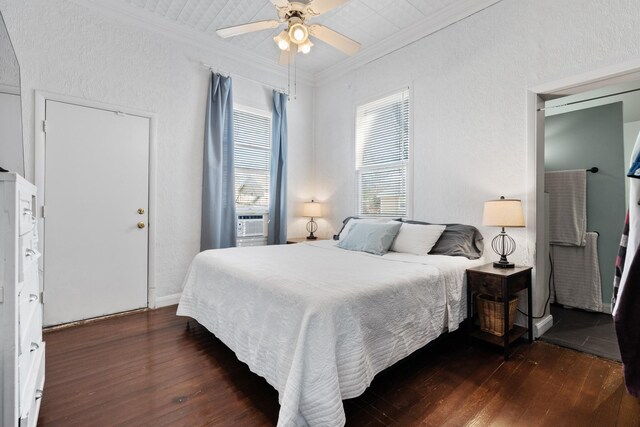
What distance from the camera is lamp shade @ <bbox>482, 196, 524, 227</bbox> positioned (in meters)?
2.37

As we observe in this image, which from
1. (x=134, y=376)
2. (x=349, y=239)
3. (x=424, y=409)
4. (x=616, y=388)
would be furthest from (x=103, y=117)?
(x=616, y=388)

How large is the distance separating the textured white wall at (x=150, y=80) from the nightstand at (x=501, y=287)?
9.81 ft

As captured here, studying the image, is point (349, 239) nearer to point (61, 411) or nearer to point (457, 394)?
point (457, 394)

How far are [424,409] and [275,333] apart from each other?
0.92 meters

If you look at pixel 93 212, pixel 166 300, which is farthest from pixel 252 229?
pixel 93 212

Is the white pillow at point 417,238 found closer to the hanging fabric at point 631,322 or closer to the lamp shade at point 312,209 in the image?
the lamp shade at point 312,209

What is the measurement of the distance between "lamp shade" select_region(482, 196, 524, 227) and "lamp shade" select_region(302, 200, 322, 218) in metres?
2.39

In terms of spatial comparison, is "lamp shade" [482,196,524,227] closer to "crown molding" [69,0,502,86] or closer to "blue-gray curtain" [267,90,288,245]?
"crown molding" [69,0,502,86]

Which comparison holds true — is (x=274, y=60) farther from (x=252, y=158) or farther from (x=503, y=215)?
(x=503, y=215)

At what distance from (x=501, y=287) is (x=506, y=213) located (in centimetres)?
58

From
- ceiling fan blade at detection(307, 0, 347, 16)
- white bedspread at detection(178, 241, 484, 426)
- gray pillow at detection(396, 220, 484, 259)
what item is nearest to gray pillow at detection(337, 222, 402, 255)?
white bedspread at detection(178, 241, 484, 426)

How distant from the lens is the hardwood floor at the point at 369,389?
161cm

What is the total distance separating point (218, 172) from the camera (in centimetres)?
373

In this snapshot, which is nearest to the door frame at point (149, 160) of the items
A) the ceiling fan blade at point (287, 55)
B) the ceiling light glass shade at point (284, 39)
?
the ceiling fan blade at point (287, 55)
